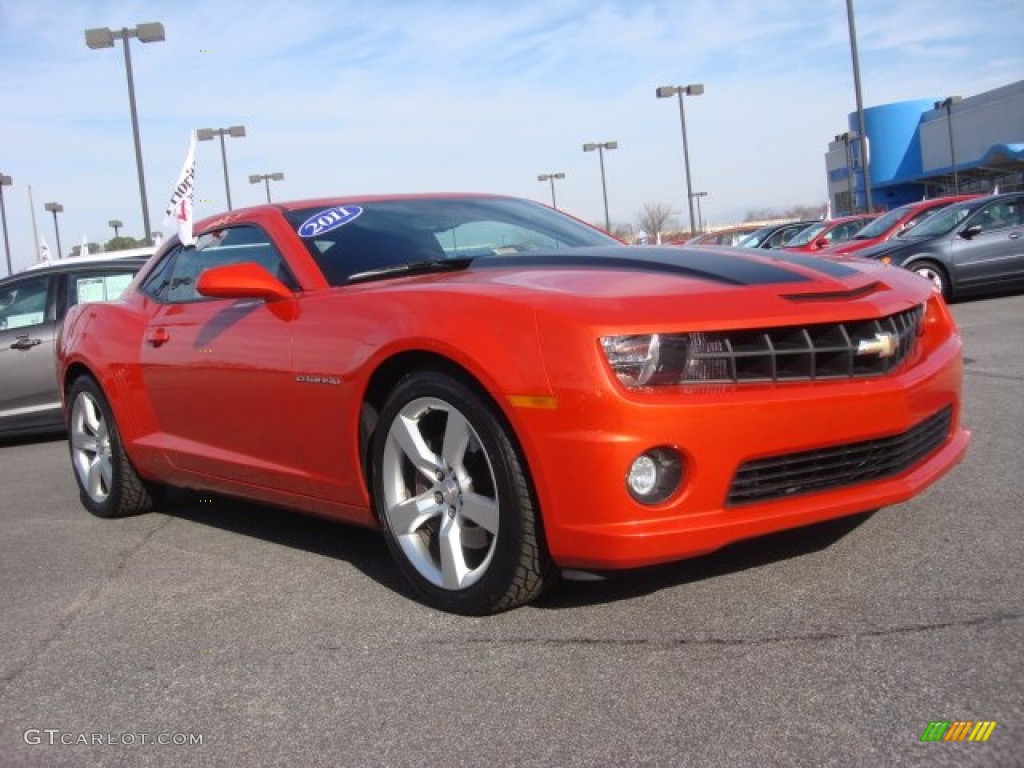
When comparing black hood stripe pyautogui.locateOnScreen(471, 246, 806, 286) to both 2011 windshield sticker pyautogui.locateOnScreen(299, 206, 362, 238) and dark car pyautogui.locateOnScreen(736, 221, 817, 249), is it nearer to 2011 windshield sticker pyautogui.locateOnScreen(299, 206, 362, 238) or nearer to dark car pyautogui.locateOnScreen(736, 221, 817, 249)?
2011 windshield sticker pyautogui.locateOnScreen(299, 206, 362, 238)

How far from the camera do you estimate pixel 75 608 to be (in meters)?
3.95

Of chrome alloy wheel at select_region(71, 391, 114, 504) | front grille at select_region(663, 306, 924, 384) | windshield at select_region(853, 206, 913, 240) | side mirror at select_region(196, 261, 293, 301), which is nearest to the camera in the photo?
front grille at select_region(663, 306, 924, 384)

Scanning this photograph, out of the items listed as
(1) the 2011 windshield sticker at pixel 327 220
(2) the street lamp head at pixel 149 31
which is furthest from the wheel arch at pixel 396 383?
(2) the street lamp head at pixel 149 31

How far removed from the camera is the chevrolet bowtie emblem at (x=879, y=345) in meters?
3.24

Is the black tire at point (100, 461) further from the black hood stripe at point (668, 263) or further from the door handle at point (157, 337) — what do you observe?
the black hood stripe at point (668, 263)

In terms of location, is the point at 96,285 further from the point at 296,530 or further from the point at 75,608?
the point at 75,608

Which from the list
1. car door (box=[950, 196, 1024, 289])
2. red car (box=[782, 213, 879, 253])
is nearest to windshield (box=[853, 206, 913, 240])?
red car (box=[782, 213, 879, 253])

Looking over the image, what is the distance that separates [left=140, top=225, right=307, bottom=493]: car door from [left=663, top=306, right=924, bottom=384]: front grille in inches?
62.7

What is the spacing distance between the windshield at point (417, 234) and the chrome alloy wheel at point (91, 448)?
5.98 feet

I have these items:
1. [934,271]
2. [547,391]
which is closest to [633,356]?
[547,391]

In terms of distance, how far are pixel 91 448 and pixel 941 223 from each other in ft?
38.3

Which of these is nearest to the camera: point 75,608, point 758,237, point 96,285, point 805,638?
point 805,638

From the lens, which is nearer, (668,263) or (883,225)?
(668,263)

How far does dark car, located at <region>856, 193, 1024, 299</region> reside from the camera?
13.7m
